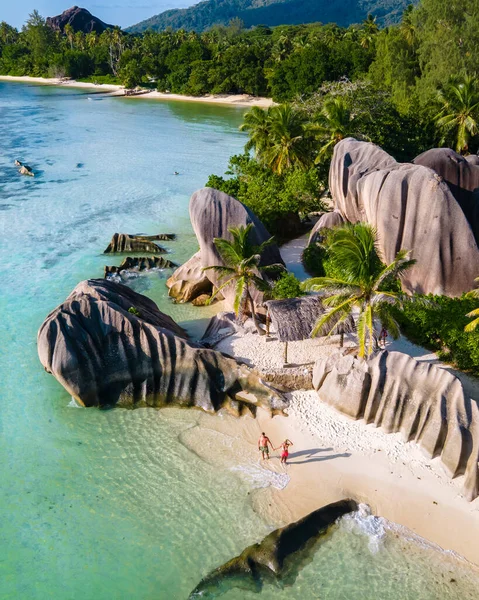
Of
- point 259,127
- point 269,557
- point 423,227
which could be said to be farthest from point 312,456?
point 259,127

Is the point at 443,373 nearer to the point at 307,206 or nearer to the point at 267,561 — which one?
the point at 267,561

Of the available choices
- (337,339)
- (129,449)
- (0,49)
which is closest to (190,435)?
(129,449)

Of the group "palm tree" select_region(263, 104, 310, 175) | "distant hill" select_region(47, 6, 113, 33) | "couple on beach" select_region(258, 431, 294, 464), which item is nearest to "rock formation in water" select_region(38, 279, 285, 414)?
"couple on beach" select_region(258, 431, 294, 464)

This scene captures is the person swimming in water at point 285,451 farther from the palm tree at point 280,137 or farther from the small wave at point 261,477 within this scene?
the palm tree at point 280,137

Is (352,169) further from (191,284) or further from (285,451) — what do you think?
(285,451)

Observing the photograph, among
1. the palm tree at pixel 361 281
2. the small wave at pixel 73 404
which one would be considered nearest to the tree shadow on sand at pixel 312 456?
the palm tree at pixel 361 281
